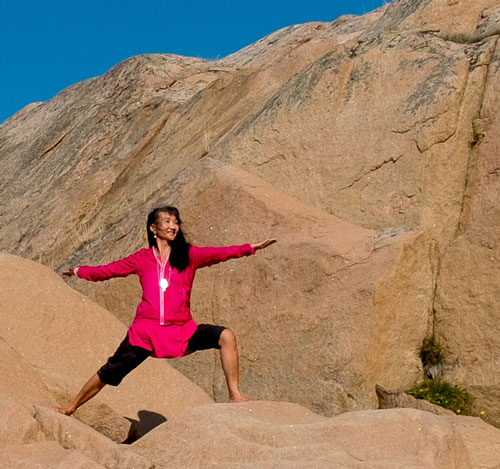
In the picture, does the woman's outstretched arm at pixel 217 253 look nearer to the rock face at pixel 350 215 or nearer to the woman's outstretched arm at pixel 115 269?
the woman's outstretched arm at pixel 115 269

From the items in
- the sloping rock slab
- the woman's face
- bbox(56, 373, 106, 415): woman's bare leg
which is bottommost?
the sloping rock slab

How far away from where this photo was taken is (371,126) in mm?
9859

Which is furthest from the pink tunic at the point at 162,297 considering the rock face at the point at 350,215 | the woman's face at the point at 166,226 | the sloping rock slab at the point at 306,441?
the rock face at the point at 350,215

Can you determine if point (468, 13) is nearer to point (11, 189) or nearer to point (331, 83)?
point (331, 83)

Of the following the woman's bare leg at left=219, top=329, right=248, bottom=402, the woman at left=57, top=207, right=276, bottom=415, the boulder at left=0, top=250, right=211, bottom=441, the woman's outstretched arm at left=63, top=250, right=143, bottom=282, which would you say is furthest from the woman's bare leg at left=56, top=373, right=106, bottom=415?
the woman's bare leg at left=219, top=329, right=248, bottom=402

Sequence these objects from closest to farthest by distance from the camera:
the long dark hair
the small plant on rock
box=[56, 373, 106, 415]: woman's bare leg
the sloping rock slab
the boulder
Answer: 1. the sloping rock slab
2. box=[56, 373, 106, 415]: woman's bare leg
3. the long dark hair
4. the boulder
5. the small plant on rock

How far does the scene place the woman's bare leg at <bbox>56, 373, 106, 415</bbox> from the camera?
6891 millimetres

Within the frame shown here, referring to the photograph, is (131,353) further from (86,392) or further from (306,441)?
(306,441)

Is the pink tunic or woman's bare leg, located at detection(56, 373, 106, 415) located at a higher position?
the pink tunic

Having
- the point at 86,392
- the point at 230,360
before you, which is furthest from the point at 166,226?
the point at 86,392

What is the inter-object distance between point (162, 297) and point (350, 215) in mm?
3134

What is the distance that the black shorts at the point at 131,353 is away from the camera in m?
6.79

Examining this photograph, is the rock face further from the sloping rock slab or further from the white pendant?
the sloping rock slab

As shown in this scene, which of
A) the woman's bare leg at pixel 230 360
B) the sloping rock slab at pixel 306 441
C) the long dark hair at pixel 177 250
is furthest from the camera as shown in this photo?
the long dark hair at pixel 177 250
